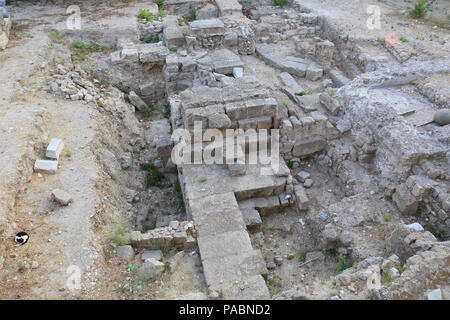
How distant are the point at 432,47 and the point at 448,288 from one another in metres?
9.13

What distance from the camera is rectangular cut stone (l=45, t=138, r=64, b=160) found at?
7047 mm

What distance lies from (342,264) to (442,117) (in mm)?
3846

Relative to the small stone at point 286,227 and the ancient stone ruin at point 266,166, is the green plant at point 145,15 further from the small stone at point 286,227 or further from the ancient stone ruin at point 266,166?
the small stone at point 286,227

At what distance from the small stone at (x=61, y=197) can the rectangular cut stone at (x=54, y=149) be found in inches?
42.2

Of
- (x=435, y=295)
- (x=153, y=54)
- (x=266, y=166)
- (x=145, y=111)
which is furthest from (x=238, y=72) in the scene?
(x=435, y=295)

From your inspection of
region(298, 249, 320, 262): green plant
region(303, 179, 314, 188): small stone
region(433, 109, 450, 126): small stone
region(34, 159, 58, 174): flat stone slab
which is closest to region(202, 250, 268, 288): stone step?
region(298, 249, 320, 262): green plant

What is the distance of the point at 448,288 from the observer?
185 inches

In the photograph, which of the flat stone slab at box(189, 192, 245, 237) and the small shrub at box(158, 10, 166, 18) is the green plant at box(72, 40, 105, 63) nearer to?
the small shrub at box(158, 10, 166, 18)

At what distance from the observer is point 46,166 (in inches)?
270

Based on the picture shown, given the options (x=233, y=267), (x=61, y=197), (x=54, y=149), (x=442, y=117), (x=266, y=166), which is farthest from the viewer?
(x=266, y=166)

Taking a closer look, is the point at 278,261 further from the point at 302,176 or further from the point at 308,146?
the point at 308,146

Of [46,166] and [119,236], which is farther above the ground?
[46,166]

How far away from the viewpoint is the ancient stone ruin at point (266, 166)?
5.70m

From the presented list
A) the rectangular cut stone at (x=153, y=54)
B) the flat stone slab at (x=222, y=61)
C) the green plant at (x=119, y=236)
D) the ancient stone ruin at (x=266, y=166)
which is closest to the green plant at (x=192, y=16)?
the ancient stone ruin at (x=266, y=166)
